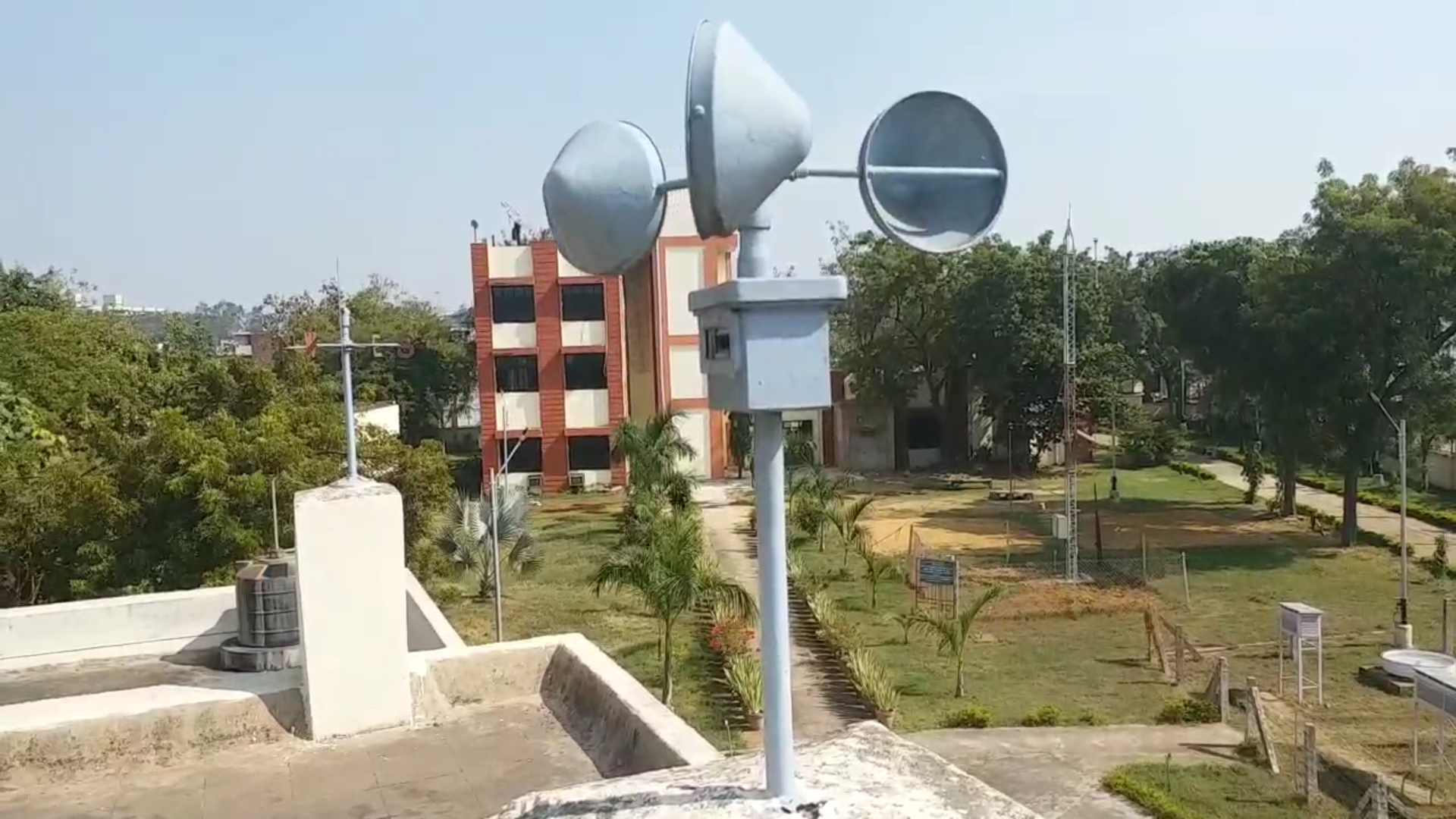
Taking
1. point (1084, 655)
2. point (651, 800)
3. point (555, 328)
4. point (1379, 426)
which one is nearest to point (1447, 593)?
point (1379, 426)

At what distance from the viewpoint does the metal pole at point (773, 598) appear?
108 inches

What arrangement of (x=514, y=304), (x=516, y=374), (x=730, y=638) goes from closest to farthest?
(x=730, y=638) → (x=514, y=304) → (x=516, y=374)

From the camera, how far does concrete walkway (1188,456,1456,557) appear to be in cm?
2098

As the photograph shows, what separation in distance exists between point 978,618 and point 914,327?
18307mm

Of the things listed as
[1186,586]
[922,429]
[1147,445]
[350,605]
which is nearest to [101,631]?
[350,605]

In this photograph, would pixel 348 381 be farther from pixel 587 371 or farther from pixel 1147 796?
pixel 587 371

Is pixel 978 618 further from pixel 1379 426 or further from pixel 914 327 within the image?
pixel 914 327

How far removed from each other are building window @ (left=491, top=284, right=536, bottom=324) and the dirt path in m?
9.57

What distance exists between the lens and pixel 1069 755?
1043cm

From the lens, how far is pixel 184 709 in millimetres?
5645

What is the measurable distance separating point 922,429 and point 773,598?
3271 centimetres

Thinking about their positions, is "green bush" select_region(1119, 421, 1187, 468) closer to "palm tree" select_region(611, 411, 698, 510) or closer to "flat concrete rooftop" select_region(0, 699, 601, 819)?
"palm tree" select_region(611, 411, 698, 510)

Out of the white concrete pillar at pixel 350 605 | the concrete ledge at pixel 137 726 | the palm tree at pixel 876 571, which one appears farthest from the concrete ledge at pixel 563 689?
the palm tree at pixel 876 571

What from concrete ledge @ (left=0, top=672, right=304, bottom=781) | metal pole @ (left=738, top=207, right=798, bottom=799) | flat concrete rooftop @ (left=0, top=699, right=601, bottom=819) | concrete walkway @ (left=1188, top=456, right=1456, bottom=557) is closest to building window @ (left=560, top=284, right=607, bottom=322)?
concrete walkway @ (left=1188, top=456, right=1456, bottom=557)
